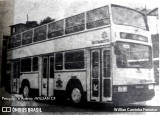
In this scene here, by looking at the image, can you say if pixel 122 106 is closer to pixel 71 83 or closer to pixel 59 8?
pixel 71 83

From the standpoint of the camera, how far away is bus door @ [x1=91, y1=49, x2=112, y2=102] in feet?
13.4

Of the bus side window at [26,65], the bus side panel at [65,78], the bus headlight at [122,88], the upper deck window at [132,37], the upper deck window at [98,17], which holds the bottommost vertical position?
the bus headlight at [122,88]

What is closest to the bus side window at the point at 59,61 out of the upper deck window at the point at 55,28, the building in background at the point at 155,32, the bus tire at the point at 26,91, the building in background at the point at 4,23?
the upper deck window at the point at 55,28

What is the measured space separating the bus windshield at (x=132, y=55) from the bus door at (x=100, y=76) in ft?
0.57

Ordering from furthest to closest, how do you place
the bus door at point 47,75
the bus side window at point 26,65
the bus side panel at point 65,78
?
1. the bus side window at point 26,65
2. the bus door at point 47,75
3. the bus side panel at point 65,78

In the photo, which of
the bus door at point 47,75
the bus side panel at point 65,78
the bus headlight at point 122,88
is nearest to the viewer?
the bus headlight at point 122,88

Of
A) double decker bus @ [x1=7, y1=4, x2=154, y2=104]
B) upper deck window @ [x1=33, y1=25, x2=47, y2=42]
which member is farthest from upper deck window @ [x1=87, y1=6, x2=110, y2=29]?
upper deck window @ [x1=33, y1=25, x2=47, y2=42]

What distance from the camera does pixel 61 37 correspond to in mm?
4309

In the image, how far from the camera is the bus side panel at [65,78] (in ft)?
13.7

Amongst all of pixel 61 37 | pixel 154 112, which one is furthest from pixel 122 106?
pixel 61 37

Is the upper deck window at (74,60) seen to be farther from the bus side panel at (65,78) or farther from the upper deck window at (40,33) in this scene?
the upper deck window at (40,33)

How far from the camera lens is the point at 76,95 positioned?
13.9 ft

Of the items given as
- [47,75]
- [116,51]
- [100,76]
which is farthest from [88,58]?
[47,75]

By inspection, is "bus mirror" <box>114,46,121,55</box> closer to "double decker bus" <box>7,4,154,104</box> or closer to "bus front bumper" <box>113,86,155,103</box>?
"double decker bus" <box>7,4,154,104</box>
